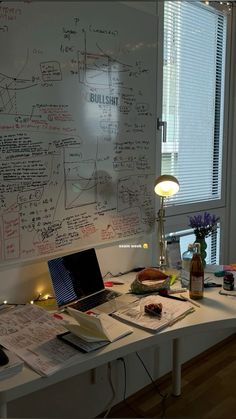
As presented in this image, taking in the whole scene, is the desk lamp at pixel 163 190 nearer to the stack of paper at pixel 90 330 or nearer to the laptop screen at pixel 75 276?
the laptop screen at pixel 75 276

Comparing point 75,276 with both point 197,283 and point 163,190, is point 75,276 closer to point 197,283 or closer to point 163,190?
point 197,283

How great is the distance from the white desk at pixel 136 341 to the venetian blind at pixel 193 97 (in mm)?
952

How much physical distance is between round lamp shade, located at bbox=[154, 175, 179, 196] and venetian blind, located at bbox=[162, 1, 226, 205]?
1.43 feet

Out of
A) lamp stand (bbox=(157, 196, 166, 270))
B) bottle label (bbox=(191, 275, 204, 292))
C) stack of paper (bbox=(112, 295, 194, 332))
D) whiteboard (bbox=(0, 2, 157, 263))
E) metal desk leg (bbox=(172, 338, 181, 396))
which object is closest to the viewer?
stack of paper (bbox=(112, 295, 194, 332))

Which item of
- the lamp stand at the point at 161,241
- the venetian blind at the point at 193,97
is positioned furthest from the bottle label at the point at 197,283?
the venetian blind at the point at 193,97

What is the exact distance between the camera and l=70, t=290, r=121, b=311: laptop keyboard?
1778mm

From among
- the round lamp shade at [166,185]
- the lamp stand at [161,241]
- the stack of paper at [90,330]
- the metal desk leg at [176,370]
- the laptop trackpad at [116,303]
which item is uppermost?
the round lamp shade at [166,185]

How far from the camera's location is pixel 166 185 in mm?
2170

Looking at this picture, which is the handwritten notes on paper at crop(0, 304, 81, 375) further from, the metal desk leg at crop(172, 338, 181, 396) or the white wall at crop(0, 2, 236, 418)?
the metal desk leg at crop(172, 338, 181, 396)

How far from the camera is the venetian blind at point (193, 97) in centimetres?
255

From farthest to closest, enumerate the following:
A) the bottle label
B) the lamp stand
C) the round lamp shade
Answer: the lamp stand < the round lamp shade < the bottle label

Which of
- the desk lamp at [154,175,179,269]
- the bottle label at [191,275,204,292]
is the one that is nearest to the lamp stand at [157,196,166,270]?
the desk lamp at [154,175,179,269]

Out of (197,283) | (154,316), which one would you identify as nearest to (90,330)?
(154,316)

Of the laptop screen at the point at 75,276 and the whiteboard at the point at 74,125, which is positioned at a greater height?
the whiteboard at the point at 74,125
